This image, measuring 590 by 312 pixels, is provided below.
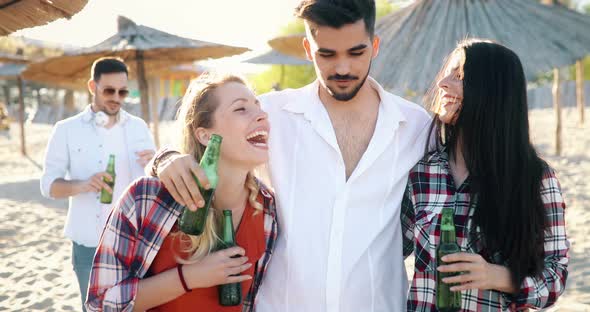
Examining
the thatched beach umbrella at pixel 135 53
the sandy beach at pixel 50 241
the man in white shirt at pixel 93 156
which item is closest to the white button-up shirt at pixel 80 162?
the man in white shirt at pixel 93 156

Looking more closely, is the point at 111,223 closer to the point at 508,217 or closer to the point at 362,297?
the point at 362,297

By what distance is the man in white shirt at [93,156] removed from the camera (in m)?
3.99

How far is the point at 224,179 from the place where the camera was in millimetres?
2391

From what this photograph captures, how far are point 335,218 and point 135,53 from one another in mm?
7305

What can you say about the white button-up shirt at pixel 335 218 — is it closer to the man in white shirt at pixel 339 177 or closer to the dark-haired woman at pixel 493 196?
the man in white shirt at pixel 339 177

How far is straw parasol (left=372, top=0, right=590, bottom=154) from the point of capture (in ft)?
25.3

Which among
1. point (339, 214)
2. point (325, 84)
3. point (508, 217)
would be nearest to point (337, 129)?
point (325, 84)

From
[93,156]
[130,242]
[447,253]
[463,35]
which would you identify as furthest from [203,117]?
[463,35]

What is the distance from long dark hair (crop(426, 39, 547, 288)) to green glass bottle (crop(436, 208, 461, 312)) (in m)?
0.15

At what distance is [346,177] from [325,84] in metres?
0.45

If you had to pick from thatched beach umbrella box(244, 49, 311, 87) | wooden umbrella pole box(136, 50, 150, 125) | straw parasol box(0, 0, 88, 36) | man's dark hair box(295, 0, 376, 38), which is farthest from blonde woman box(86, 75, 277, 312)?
thatched beach umbrella box(244, 49, 311, 87)

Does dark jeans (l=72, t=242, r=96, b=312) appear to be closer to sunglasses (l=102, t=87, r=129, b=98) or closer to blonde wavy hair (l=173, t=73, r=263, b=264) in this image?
sunglasses (l=102, t=87, r=129, b=98)

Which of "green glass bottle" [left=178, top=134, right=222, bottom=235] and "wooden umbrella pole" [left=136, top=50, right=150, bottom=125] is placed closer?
"green glass bottle" [left=178, top=134, right=222, bottom=235]

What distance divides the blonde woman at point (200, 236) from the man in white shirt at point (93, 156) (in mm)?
1888
